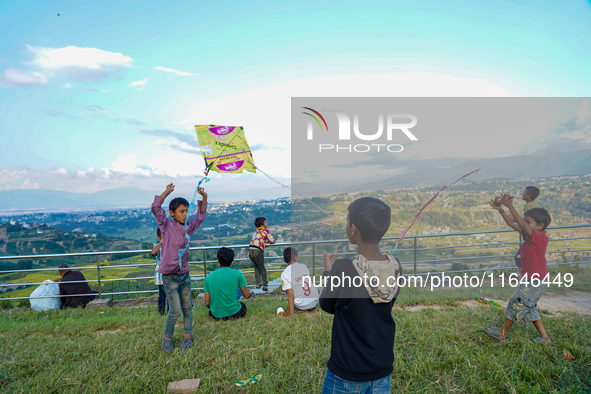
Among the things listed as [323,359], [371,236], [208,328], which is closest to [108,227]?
[208,328]

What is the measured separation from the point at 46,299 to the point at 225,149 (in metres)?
5.07

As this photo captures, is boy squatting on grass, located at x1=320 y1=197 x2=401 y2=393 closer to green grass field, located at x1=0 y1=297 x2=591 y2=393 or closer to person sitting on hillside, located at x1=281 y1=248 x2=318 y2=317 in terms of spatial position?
green grass field, located at x1=0 y1=297 x2=591 y2=393

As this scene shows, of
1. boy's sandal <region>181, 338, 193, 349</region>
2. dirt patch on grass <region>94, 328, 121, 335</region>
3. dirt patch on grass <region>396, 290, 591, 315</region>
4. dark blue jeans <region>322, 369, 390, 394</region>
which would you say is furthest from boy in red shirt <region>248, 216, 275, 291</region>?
dark blue jeans <region>322, 369, 390, 394</region>

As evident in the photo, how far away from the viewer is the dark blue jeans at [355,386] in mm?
1872

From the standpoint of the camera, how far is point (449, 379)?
298cm

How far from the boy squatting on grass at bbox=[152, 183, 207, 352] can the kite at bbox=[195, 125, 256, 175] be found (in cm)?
84

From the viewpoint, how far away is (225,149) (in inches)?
179

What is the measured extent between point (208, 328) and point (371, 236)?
339 centimetres

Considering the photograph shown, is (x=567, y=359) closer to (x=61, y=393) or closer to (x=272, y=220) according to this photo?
(x=61, y=393)

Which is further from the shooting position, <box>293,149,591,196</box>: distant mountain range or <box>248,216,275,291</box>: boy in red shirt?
<box>248,216,275,291</box>: boy in red shirt

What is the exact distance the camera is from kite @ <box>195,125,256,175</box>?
450cm

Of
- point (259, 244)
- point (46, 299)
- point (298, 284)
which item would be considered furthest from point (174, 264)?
point (46, 299)

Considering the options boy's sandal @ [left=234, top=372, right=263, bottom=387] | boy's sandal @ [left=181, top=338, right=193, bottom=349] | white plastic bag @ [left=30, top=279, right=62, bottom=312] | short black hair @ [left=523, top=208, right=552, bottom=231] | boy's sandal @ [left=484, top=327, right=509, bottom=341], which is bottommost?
white plastic bag @ [left=30, top=279, right=62, bottom=312]

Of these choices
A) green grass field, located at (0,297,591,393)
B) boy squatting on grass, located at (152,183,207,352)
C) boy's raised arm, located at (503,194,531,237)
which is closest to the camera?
green grass field, located at (0,297,591,393)
